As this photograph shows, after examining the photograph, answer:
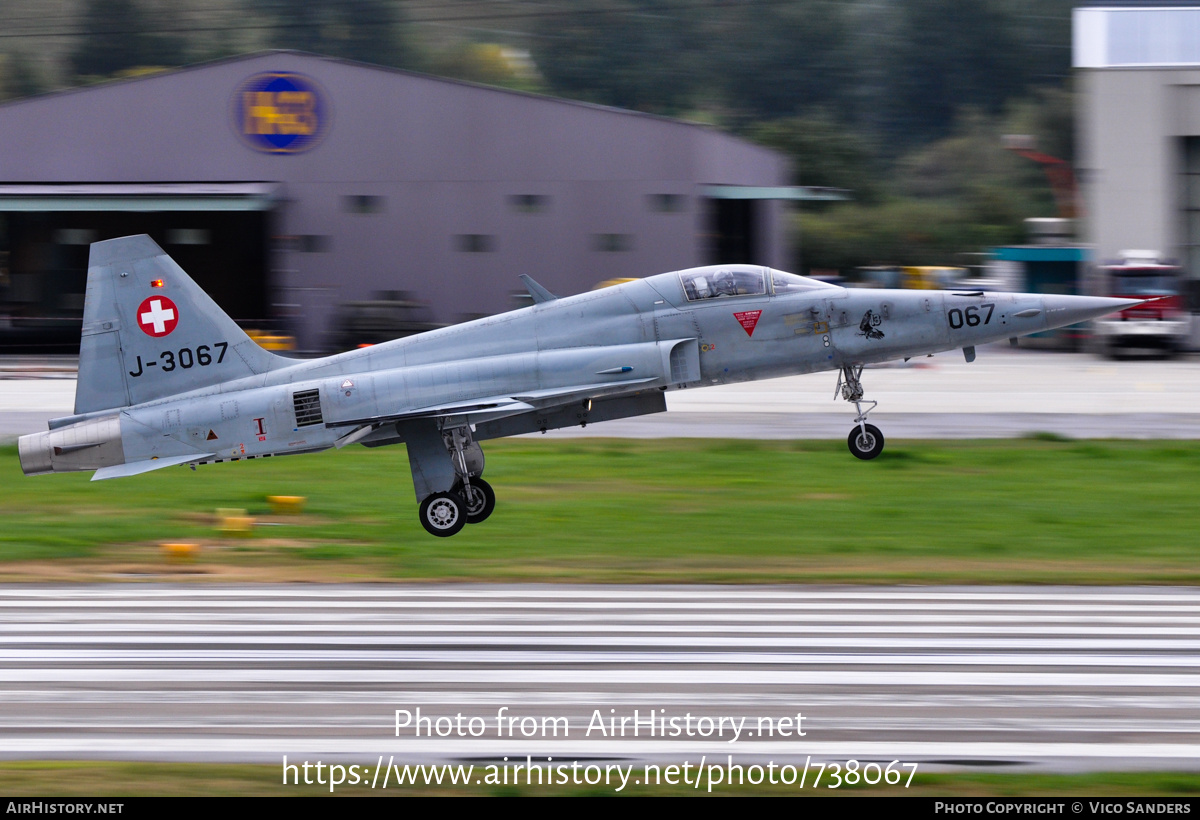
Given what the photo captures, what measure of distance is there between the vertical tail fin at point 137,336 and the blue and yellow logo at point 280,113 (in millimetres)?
25625

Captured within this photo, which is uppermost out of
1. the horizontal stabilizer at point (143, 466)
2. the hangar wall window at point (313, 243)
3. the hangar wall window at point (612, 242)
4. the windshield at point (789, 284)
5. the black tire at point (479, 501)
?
the hangar wall window at point (313, 243)

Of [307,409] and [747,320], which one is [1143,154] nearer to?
[747,320]

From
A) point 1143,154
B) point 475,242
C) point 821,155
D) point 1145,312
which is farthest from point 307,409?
point 821,155

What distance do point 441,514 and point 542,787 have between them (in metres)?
7.45

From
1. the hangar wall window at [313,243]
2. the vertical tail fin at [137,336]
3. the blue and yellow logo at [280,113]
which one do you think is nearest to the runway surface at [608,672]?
the vertical tail fin at [137,336]

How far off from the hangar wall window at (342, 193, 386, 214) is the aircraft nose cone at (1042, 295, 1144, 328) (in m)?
27.4

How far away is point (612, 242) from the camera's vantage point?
38844 millimetres

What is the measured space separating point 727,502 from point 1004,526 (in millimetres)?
3494

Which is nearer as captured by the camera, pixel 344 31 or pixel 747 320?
pixel 747 320

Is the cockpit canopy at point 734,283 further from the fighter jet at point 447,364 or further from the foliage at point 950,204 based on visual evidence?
the foliage at point 950,204

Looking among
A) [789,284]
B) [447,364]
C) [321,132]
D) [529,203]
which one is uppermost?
[321,132]

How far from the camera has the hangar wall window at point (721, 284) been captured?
14969 mm

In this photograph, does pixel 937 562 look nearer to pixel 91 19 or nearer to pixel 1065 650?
pixel 1065 650

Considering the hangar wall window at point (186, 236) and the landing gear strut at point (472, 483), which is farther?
the hangar wall window at point (186, 236)
